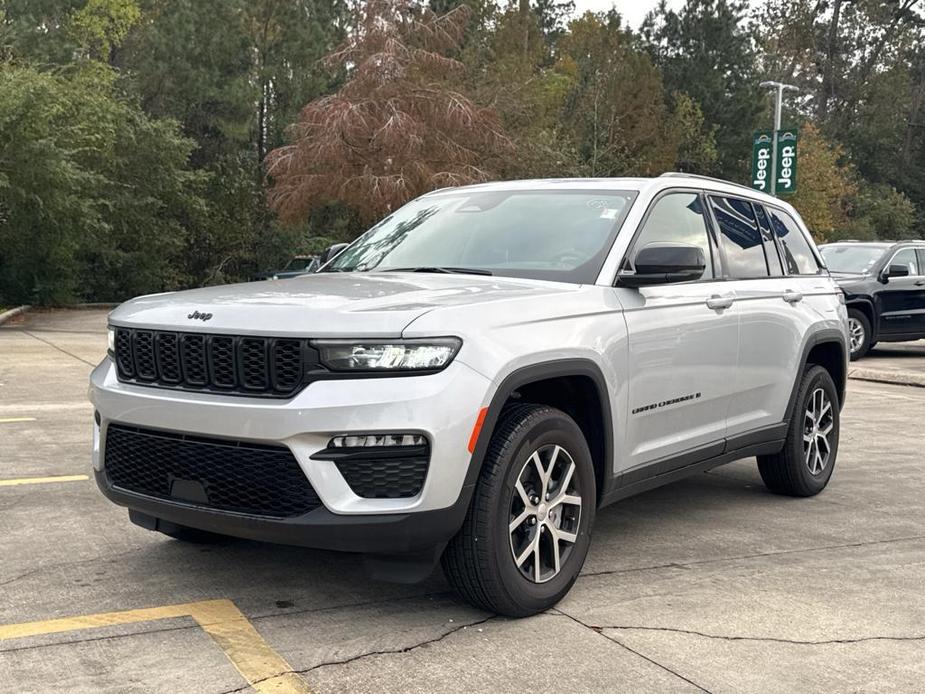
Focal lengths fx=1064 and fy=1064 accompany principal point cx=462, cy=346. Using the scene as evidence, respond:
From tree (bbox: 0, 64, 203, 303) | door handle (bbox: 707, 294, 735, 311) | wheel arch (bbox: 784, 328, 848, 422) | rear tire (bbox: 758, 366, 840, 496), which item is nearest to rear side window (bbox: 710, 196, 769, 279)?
door handle (bbox: 707, 294, 735, 311)

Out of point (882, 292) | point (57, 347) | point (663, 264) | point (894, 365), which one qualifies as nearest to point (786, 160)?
point (882, 292)

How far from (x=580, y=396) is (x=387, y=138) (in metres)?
23.1

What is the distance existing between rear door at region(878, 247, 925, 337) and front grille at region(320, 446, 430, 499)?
526 inches

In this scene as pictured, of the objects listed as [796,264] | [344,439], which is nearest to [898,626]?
[344,439]

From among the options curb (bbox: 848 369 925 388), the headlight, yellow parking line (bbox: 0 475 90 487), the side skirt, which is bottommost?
curb (bbox: 848 369 925 388)

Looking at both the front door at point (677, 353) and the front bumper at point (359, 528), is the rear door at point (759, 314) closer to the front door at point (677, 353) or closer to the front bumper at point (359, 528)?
the front door at point (677, 353)

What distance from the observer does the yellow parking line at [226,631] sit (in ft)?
11.6

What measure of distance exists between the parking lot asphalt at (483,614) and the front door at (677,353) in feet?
1.78

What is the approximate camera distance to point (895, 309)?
51.5 feet

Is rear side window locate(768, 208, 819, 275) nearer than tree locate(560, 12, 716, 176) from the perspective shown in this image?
Yes

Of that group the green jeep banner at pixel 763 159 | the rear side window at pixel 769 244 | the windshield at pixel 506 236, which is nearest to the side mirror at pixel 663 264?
the windshield at pixel 506 236

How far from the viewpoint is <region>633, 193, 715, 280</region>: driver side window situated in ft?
17.0

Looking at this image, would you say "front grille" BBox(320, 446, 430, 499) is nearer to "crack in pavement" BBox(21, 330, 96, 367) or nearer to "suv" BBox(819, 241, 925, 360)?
"crack in pavement" BBox(21, 330, 96, 367)

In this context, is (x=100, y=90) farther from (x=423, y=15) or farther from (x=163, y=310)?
(x=163, y=310)
